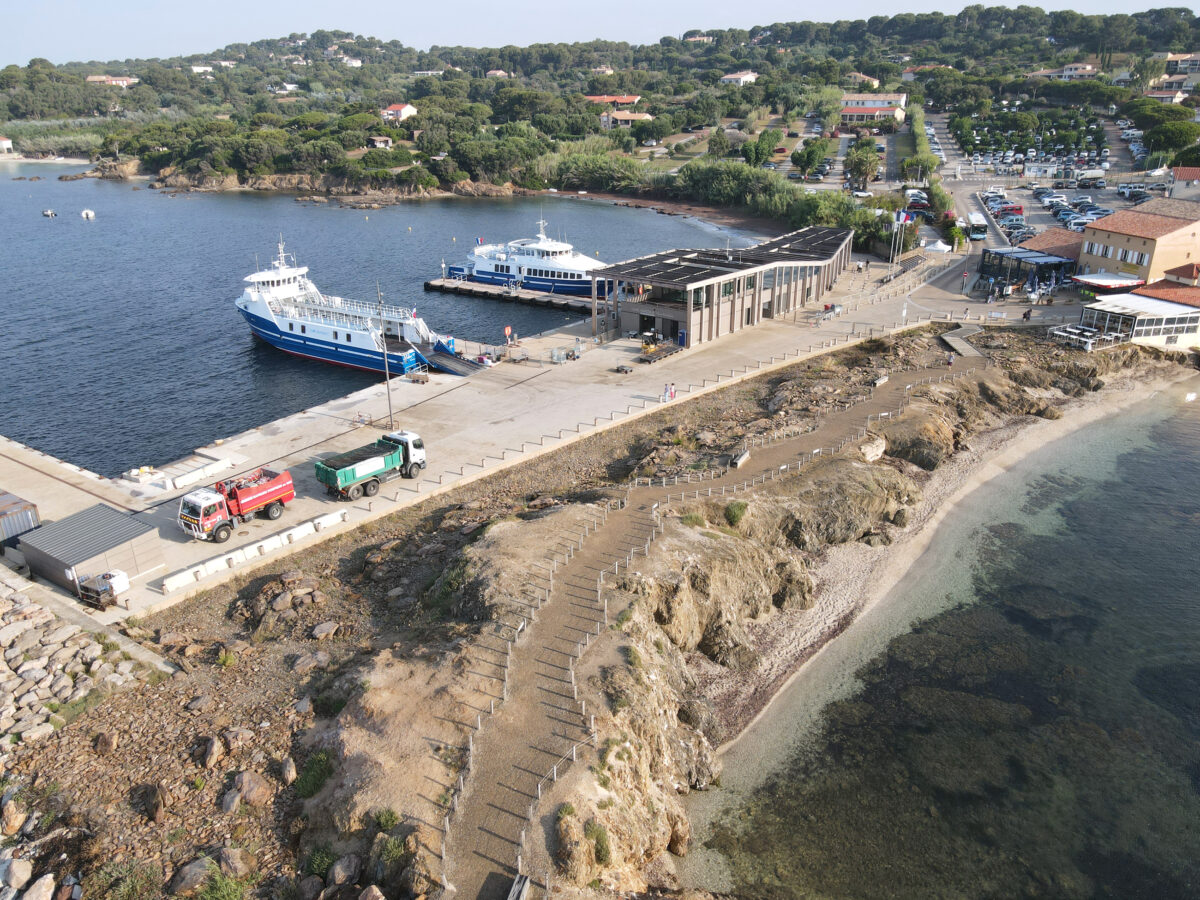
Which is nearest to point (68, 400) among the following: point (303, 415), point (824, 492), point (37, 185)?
point (303, 415)

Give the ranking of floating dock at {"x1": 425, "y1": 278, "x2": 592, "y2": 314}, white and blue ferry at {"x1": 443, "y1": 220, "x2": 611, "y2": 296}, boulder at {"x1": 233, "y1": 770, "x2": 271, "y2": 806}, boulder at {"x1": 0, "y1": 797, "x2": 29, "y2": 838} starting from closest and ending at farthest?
1. boulder at {"x1": 0, "y1": 797, "x2": 29, "y2": 838}
2. boulder at {"x1": 233, "y1": 770, "x2": 271, "y2": 806}
3. floating dock at {"x1": 425, "y1": 278, "x2": 592, "y2": 314}
4. white and blue ferry at {"x1": 443, "y1": 220, "x2": 611, "y2": 296}

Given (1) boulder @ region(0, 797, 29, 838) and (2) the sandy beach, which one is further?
(2) the sandy beach

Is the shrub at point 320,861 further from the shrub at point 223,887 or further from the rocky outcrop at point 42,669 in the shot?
the rocky outcrop at point 42,669

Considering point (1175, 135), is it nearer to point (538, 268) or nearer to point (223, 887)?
point (538, 268)

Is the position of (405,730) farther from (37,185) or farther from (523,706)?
(37,185)

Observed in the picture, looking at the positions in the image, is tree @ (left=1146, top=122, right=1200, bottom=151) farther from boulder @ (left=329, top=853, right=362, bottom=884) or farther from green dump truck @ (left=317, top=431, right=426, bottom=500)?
boulder @ (left=329, top=853, right=362, bottom=884)

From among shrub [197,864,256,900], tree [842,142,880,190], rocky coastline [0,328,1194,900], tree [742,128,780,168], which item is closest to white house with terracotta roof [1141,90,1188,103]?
tree [742,128,780,168]

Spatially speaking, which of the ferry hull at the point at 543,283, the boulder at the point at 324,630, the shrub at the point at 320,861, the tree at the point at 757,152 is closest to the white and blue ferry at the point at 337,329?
the ferry hull at the point at 543,283
